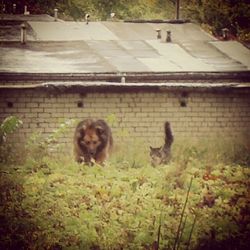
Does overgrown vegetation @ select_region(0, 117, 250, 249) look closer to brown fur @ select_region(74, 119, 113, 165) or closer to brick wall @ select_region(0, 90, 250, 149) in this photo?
brown fur @ select_region(74, 119, 113, 165)

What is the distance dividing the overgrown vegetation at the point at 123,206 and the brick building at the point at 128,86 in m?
1.33

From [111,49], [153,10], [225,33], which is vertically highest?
[153,10]

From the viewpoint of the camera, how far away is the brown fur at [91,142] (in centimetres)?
725

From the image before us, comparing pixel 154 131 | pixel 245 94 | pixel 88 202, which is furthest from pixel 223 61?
pixel 88 202

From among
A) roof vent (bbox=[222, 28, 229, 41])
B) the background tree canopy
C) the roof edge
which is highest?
the background tree canopy

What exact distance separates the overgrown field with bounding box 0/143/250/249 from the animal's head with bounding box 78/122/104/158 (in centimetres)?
48

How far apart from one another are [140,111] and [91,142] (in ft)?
4.69

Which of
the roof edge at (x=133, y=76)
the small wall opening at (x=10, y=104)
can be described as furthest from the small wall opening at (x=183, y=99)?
the small wall opening at (x=10, y=104)

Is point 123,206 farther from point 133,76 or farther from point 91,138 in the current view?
point 133,76

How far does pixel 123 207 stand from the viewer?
5.44 metres

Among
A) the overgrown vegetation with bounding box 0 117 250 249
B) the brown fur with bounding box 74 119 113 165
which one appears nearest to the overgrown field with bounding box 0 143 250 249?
the overgrown vegetation with bounding box 0 117 250 249

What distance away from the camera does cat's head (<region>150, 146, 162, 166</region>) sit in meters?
7.41

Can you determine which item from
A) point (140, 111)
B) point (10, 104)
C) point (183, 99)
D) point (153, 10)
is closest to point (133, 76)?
point (140, 111)

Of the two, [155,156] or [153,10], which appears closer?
[155,156]
